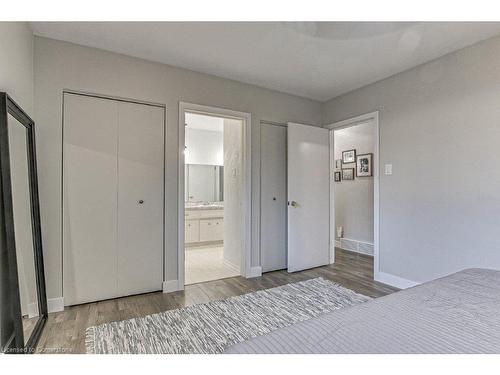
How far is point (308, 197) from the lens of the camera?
3.68m

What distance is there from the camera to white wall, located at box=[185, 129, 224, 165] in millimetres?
5688

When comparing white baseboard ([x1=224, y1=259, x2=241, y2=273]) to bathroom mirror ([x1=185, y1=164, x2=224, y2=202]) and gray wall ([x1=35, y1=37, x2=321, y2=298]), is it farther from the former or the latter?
bathroom mirror ([x1=185, y1=164, x2=224, y2=202])

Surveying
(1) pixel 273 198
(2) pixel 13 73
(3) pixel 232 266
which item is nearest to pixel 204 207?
(3) pixel 232 266

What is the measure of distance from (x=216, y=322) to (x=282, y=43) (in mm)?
2536

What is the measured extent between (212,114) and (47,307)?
8.12ft

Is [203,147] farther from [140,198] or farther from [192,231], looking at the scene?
[140,198]

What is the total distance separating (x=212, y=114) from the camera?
3.11 metres

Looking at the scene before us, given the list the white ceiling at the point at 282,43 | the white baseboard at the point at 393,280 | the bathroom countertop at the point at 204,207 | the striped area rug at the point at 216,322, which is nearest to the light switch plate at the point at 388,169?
the white ceiling at the point at 282,43

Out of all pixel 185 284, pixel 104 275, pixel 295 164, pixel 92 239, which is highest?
pixel 295 164

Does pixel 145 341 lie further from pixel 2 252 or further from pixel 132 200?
pixel 132 200

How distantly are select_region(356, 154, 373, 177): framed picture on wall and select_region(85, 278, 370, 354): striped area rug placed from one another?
2340mm

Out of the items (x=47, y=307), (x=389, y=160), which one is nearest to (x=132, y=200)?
(x=47, y=307)

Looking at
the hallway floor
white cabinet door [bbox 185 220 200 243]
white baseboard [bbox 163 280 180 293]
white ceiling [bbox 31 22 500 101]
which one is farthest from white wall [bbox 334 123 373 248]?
white baseboard [bbox 163 280 180 293]

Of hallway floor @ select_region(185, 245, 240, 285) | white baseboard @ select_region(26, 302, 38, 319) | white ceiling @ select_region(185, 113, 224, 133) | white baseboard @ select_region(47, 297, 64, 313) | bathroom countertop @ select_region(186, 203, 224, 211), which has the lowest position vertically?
hallway floor @ select_region(185, 245, 240, 285)
